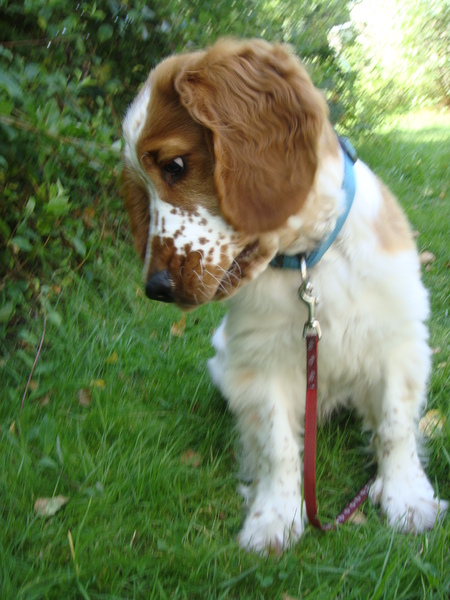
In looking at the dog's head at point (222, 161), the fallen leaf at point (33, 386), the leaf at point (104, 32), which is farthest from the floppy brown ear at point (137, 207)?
the leaf at point (104, 32)

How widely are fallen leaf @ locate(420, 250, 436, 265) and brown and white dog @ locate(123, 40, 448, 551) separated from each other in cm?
187

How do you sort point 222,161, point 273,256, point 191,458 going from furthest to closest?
point 191,458
point 273,256
point 222,161

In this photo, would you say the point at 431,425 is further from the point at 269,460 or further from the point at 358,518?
the point at 269,460

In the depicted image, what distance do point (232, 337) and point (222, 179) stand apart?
0.70 metres

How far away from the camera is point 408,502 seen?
191 cm

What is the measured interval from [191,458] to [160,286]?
2.78ft

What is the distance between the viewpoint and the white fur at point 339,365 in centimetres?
191

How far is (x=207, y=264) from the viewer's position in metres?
1.70

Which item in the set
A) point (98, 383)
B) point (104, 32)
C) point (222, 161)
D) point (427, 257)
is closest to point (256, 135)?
point (222, 161)

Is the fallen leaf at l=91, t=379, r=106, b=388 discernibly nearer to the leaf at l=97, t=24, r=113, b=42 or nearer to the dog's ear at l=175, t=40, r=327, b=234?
the dog's ear at l=175, t=40, r=327, b=234

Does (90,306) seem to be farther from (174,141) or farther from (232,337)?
(174,141)

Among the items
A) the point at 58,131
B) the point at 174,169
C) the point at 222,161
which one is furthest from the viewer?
the point at 58,131

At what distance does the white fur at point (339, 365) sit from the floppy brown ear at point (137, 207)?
41cm

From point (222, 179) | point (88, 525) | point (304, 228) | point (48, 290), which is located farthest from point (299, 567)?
point (48, 290)
